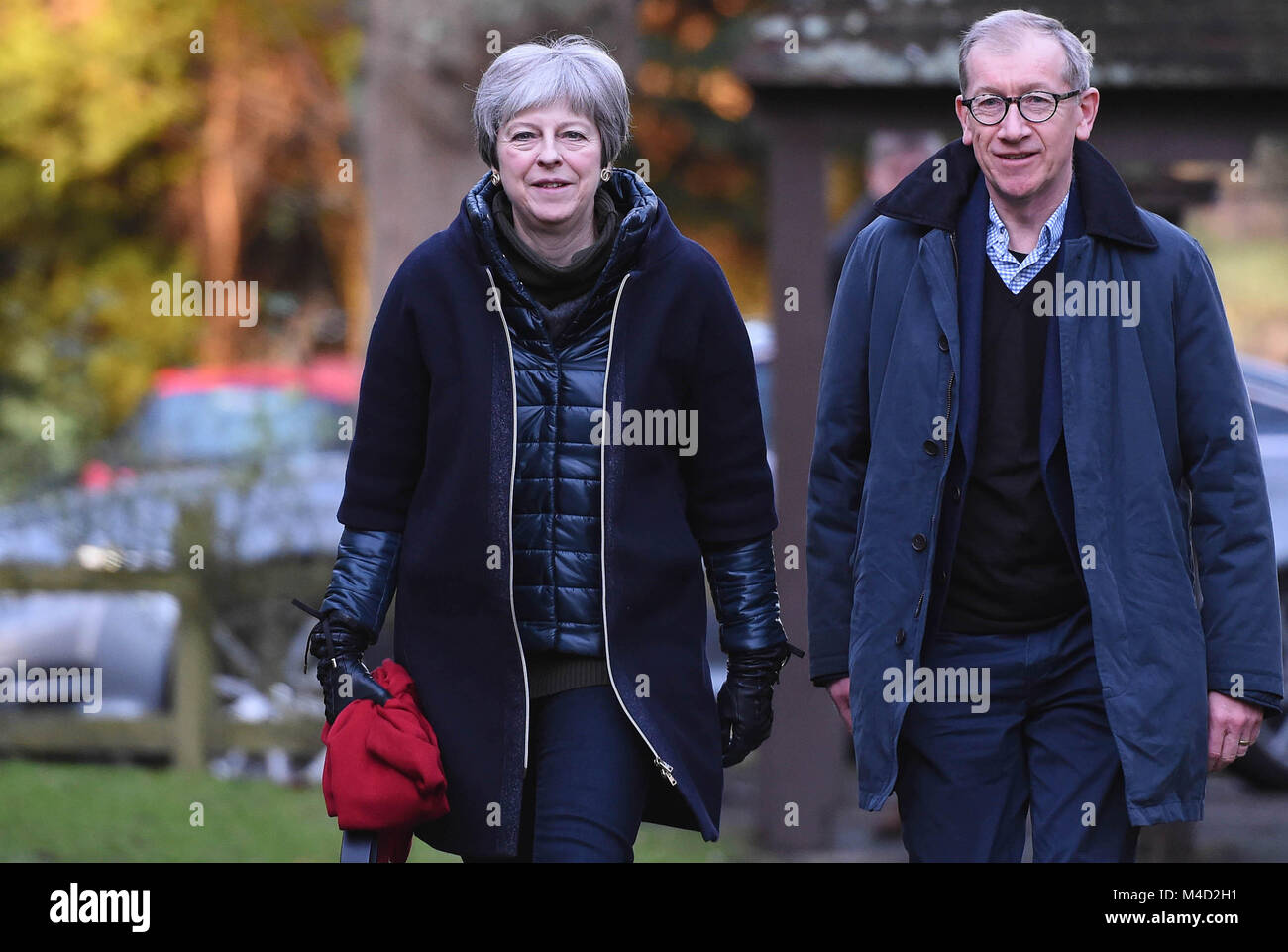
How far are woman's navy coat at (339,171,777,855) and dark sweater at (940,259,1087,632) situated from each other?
15.8 inches

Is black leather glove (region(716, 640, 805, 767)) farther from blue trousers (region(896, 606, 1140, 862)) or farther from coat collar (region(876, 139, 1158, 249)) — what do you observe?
coat collar (region(876, 139, 1158, 249))

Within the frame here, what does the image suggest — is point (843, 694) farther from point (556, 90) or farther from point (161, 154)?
point (161, 154)

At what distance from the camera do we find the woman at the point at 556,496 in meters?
3.44

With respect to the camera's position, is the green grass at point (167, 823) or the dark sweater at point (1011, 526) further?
the green grass at point (167, 823)

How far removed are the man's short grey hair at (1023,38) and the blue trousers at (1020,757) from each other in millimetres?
1006

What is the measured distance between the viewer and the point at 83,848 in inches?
263

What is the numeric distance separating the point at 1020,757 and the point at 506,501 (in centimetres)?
111

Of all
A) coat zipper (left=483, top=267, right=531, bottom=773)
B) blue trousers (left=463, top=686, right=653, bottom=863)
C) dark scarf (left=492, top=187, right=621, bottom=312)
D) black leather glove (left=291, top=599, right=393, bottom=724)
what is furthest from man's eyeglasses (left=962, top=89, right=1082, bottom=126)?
black leather glove (left=291, top=599, right=393, bottom=724)

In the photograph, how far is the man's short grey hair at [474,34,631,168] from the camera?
343cm

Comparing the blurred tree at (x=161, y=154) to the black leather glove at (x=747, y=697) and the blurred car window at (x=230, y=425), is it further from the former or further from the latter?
the black leather glove at (x=747, y=697)

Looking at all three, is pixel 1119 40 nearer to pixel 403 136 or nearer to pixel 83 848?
pixel 403 136

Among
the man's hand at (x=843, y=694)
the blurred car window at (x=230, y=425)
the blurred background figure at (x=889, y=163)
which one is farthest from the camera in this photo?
the blurred car window at (x=230, y=425)

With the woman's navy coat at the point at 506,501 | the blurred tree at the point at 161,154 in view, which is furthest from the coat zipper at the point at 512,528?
the blurred tree at the point at 161,154
